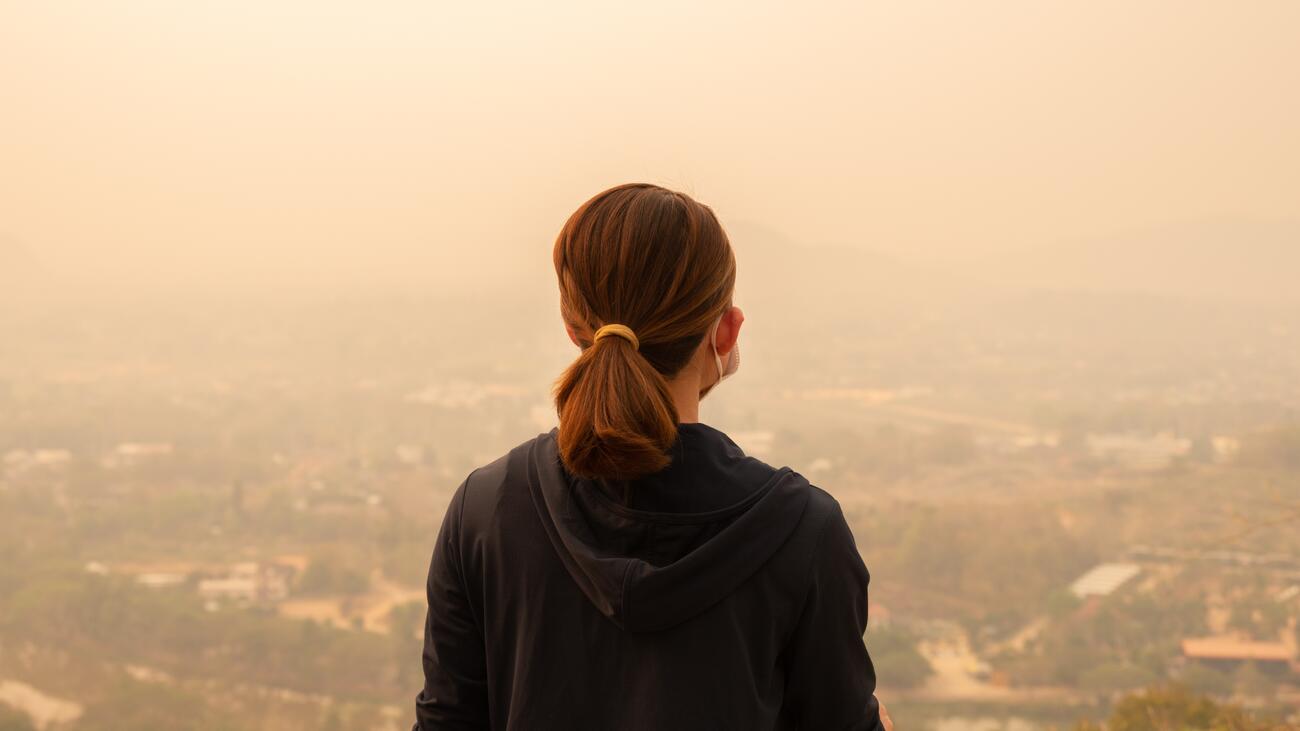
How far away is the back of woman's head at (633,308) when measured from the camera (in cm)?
79

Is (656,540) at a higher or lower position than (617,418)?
lower

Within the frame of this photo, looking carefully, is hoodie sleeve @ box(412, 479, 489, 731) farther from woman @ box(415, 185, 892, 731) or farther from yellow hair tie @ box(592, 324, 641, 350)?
yellow hair tie @ box(592, 324, 641, 350)

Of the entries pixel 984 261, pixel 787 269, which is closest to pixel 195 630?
pixel 787 269

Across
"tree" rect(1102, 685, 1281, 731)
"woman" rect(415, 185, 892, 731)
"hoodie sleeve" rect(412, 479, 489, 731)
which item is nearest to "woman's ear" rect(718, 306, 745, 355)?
"woman" rect(415, 185, 892, 731)

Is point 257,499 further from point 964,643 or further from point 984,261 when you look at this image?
point 984,261

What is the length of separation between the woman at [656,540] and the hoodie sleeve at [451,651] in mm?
45

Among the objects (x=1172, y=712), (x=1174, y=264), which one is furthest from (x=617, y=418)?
(x=1174, y=264)

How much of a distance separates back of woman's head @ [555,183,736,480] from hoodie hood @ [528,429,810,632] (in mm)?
38

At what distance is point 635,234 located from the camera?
31.6 inches

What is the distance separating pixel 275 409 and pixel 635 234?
12412 millimetres

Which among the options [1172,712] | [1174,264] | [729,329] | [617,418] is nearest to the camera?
[617,418]

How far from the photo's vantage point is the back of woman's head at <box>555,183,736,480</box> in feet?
2.58

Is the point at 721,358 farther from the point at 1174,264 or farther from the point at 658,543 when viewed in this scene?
the point at 1174,264

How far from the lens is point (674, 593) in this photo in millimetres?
782
